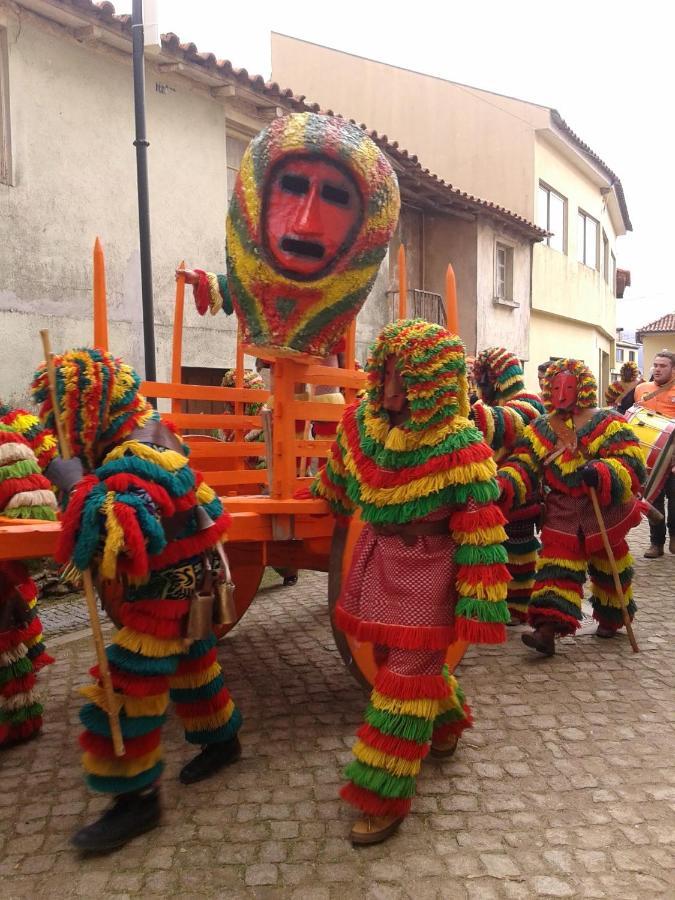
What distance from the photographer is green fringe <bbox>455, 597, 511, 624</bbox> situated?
2.74 meters

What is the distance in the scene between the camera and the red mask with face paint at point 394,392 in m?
2.89

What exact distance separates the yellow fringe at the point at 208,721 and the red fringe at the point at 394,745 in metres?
0.67

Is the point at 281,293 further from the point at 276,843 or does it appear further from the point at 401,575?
the point at 276,843

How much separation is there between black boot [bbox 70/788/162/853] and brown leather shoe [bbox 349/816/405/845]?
0.72 meters

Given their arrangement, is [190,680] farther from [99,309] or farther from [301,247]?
[301,247]

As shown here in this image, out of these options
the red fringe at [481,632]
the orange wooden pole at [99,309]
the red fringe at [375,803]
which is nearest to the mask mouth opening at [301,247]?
the orange wooden pole at [99,309]

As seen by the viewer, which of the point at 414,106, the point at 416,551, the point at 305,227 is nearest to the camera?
the point at 416,551

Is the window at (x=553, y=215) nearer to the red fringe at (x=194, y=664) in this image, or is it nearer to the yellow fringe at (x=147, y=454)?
the red fringe at (x=194, y=664)

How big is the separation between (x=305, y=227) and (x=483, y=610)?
1.68 meters

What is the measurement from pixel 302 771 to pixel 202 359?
5.92m

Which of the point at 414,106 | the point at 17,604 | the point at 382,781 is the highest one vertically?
the point at 414,106

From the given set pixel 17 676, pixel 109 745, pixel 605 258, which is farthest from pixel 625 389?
pixel 605 258

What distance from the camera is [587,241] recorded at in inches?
780

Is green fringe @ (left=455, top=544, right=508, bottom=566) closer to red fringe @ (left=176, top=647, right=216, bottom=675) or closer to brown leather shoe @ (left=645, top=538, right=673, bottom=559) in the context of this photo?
red fringe @ (left=176, top=647, right=216, bottom=675)
